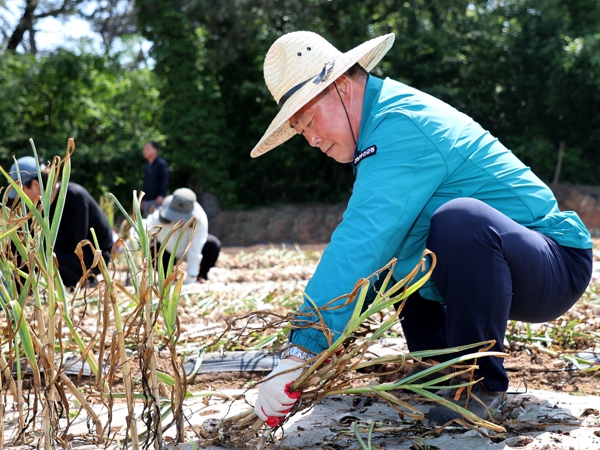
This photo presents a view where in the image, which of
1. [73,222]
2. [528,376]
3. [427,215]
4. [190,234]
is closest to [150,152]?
[190,234]

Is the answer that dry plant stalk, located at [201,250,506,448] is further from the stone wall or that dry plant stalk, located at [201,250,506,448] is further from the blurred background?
the blurred background

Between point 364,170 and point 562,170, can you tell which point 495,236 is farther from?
point 562,170

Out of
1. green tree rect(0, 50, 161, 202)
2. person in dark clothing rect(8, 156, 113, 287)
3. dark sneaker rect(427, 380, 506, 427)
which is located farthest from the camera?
green tree rect(0, 50, 161, 202)

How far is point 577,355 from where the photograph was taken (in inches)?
87.6

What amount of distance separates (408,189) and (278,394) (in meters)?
0.54

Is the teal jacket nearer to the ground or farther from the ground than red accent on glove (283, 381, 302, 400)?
farther from the ground

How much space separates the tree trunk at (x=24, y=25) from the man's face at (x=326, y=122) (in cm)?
1500

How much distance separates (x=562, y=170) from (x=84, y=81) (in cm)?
960

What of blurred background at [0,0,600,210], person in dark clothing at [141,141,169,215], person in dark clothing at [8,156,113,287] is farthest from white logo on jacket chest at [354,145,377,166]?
blurred background at [0,0,600,210]

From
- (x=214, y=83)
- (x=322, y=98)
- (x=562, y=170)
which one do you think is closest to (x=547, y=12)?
(x=562, y=170)

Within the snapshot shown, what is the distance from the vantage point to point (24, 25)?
49.7ft

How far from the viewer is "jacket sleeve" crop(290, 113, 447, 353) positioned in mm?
1435

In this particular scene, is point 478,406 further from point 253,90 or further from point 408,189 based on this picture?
point 253,90

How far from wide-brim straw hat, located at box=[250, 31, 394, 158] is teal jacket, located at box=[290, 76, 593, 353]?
4.5 inches
